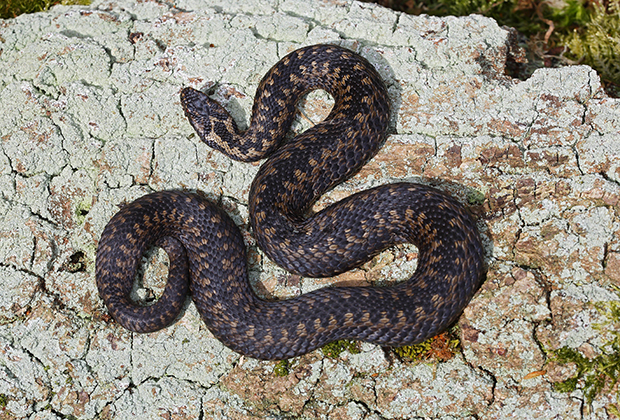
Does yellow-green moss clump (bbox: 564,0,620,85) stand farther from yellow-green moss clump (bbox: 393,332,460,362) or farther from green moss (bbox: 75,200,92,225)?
green moss (bbox: 75,200,92,225)

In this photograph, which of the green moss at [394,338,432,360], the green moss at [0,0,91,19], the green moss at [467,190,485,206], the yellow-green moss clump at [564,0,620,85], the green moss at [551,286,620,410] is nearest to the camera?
the green moss at [551,286,620,410]

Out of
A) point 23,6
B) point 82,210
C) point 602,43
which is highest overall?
point 602,43

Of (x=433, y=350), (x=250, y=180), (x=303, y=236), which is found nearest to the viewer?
(x=433, y=350)

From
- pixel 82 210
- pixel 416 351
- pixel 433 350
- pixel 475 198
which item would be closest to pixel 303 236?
pixel 416 351

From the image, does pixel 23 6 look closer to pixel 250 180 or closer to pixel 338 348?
pixel 250 180

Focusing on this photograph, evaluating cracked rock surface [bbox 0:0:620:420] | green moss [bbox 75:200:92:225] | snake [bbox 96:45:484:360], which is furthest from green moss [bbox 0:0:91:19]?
green moss [bbox 75:200:92:225]

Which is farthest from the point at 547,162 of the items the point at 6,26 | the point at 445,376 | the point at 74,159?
the point at 6,26
